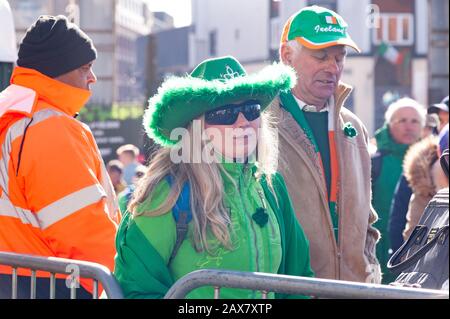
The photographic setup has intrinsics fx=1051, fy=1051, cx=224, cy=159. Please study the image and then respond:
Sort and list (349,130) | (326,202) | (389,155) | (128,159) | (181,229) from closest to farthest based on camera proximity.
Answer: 1. (181,229)
2. (326,202)
3. (349,130)
4. (389,155)
5. (128,159)

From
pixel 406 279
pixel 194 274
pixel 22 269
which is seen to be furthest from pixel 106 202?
pixel 406 279

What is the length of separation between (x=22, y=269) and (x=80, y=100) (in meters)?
0.83

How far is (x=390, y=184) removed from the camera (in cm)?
723

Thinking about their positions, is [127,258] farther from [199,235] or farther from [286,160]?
[286,160]

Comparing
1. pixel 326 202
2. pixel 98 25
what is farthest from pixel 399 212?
pixel 98 25

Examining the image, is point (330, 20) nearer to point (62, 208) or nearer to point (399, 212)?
point (62, 208)

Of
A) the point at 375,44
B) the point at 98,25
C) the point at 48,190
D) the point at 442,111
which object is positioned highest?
the point at 375,44

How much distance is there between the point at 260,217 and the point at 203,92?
17.9 inches

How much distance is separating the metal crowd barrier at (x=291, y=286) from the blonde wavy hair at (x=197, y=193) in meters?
0.21

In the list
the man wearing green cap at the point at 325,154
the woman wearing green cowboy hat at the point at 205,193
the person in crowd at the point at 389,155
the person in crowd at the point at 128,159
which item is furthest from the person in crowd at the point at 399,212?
the person in crowd at the point at 128,159

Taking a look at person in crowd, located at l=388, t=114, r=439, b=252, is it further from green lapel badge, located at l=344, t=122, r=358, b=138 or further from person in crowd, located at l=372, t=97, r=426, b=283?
green lapel badge, located at l=344, t=122, r=358, b=138

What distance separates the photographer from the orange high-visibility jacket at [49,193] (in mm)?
4172

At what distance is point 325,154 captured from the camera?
460 cm

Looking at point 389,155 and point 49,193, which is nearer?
point 49,193
